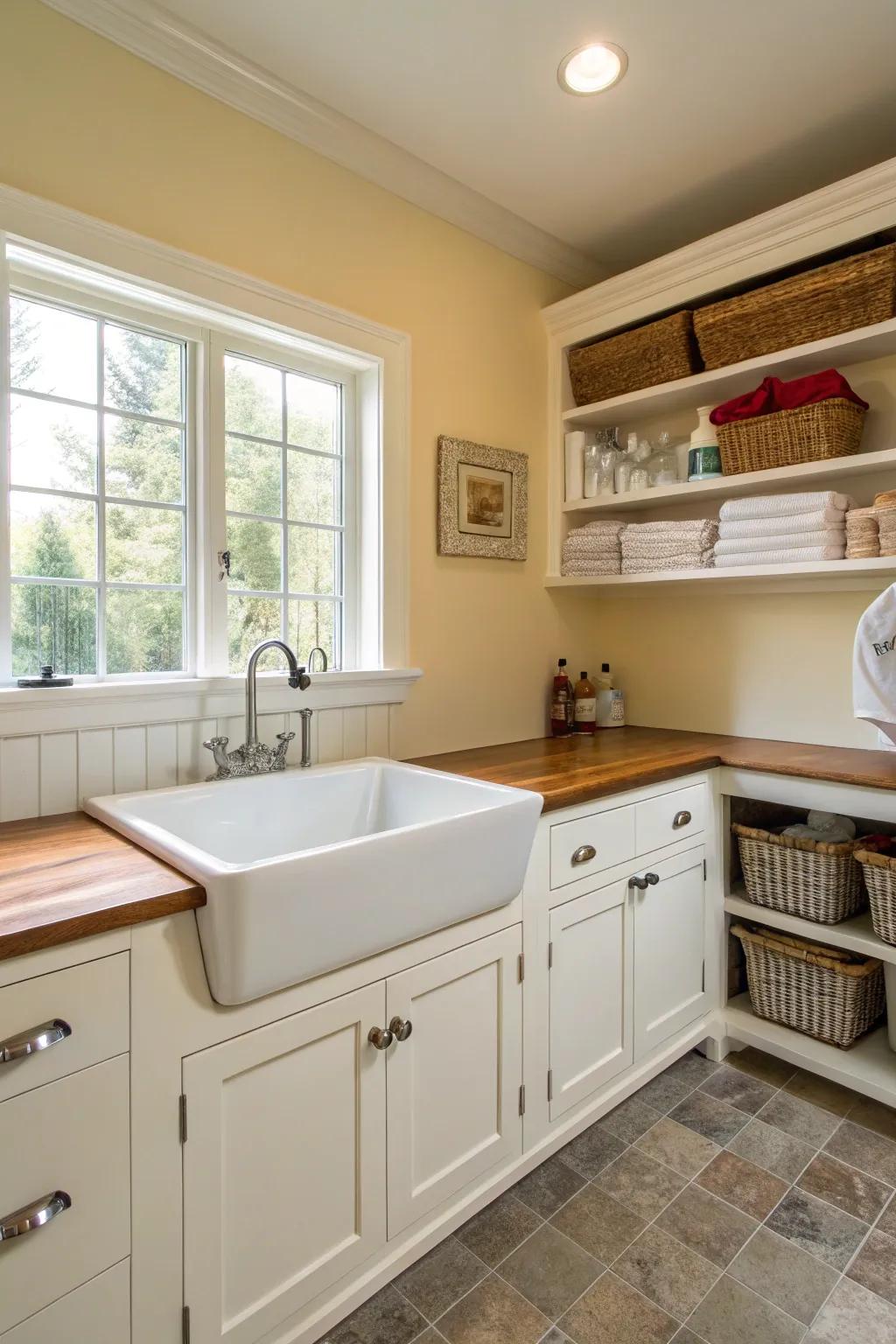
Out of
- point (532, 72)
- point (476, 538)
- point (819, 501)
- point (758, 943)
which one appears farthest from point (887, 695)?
point (532, 72)

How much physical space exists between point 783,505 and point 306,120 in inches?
62.2

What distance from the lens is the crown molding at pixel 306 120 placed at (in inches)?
60.2

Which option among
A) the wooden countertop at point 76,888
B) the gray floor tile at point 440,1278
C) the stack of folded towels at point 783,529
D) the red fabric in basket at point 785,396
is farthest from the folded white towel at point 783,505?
the gray floor tile at point 440,1278

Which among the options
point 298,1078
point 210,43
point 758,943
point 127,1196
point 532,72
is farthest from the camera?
point 758,943

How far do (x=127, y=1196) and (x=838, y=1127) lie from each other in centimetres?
166

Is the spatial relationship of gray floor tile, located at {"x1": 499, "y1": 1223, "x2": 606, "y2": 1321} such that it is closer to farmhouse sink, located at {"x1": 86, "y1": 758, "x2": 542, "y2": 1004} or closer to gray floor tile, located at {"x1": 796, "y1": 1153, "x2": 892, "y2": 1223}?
gray floor tile, located at {"x1": 796, "y1": 1153, "x2": 892, "y2": 1223}

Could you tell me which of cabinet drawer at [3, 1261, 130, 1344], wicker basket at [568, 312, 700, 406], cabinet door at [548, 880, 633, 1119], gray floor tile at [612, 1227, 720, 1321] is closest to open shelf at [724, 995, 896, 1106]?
cabinet door at [548, 880, 633, 1119]

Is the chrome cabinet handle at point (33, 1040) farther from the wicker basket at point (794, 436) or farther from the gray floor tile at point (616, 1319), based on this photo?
the wicker basket at point (794, 436)

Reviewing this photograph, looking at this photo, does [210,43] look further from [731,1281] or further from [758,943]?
[731,1281]

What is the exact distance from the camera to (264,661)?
192 cm

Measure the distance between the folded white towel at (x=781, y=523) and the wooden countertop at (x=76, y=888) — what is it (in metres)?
1.76

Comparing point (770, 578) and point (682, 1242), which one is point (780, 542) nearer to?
point (770, 578)

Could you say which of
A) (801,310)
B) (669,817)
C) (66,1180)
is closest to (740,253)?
(801,310)

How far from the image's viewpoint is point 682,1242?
1.46 metres
